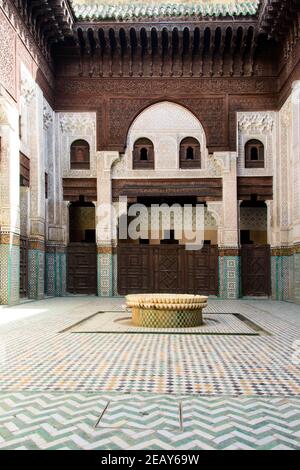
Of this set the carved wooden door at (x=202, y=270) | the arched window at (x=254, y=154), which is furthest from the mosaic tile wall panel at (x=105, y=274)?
the arched window at (x=254, y=154)

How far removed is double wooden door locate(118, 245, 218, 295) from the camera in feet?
30.6

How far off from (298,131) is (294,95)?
592 mm

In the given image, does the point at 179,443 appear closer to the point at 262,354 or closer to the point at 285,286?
the point at 262,354

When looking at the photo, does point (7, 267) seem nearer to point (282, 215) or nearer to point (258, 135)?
point (282, 215)

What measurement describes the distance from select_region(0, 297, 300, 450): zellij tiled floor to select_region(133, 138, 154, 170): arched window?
5250 mm

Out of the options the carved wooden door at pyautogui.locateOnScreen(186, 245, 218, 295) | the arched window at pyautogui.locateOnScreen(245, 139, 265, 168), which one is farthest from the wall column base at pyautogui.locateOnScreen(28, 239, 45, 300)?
the arched window at pyautogui.locateOnScreen(245, 139, 265, 168)

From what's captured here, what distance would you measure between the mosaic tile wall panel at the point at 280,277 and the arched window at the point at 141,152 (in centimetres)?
303

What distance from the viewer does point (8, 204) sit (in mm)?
6688

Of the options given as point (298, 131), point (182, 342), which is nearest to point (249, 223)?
point (298, 131)

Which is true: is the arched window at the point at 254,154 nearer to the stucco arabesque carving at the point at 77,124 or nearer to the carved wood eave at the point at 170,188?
the carved wood eave at the point at 170,188

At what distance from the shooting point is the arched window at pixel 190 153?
9.43m

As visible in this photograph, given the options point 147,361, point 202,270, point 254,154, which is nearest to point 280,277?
point 202,270

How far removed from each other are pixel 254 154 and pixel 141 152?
2.20 meters

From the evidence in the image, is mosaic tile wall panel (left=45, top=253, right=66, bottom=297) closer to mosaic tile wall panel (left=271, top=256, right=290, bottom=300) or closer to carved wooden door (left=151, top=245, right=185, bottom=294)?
carved wooden door (left=151, top=245, right=185, bottom=294)
